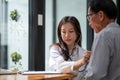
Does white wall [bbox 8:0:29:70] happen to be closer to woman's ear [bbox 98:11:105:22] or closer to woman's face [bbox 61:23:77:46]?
woman's face [bbox 61:23:77:46]

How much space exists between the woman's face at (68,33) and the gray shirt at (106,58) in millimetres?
843

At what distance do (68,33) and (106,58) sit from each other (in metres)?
0.91

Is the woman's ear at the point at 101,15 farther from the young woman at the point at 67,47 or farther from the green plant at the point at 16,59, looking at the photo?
the green plant at the point at 16,59

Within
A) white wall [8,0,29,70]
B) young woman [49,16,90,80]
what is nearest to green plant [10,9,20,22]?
white wall [8,0,29,70]

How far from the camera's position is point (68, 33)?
2.34m

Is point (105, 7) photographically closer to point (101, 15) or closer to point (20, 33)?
point (101, 15)

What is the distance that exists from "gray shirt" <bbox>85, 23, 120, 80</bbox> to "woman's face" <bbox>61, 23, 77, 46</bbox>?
843 millimetres

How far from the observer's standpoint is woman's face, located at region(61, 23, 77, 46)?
2.34m

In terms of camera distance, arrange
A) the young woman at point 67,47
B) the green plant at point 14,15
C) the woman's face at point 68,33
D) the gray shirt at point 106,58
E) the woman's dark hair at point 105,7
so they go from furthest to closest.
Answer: the green plant at point 14,15, the woman's face at point 68,33, the young woman at point 67,47, the woman's dark hair at point 105,7, the gray shirt at point 106,58

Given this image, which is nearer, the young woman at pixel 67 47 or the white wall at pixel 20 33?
the young woman at pixel 67 47

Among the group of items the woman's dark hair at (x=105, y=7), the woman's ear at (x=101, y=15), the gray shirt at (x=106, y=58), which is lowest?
the gray shirt at (x=106, y=58)

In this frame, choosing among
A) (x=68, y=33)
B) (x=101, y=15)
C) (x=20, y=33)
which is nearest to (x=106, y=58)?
(x=101, y=15)

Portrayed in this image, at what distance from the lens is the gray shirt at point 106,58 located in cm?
146

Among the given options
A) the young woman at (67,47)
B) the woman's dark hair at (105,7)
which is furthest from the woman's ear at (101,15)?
the young woman at (67,47)
